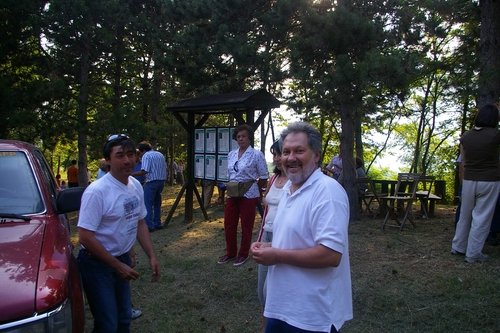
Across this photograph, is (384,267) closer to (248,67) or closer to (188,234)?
(188,234)

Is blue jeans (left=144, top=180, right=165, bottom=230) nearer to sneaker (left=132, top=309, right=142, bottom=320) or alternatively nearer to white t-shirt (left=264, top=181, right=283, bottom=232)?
sneaker (left=132, top=309, right=142, bottom=320)

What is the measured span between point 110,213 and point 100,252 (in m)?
0.27

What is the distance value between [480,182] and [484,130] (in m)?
0.68

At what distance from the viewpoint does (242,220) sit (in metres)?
6.04

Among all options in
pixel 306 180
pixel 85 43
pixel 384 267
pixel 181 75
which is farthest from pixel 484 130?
pixel 85 43

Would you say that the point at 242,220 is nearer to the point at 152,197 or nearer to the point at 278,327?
the point at 152,197

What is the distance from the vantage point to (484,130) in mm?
5344

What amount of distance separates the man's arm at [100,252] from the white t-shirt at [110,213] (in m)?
0.05

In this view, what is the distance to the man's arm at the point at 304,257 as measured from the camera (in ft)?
6.51

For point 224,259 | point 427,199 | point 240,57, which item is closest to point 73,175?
point 240,57

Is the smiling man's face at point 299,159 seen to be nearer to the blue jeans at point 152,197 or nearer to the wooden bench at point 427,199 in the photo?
the blue jeans at point 152,197

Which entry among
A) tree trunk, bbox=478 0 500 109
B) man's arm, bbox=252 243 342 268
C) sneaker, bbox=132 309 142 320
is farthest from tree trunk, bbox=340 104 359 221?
man's arm, bbox=252 243 342 268

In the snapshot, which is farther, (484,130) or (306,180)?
(484,130)

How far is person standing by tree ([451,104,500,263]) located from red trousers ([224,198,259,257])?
2905mm
